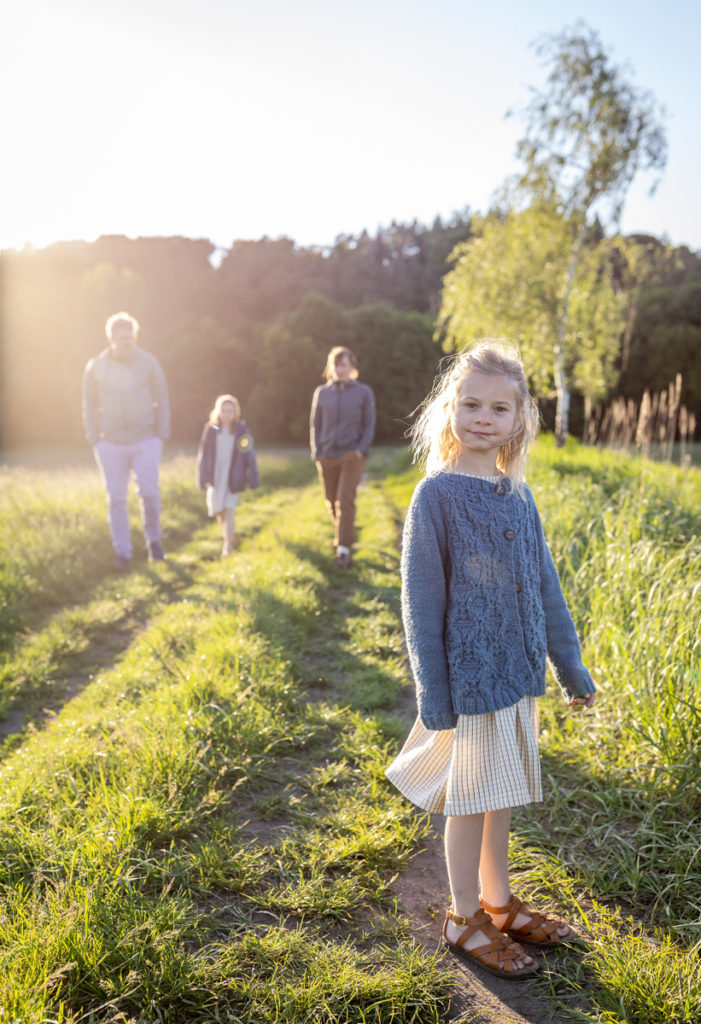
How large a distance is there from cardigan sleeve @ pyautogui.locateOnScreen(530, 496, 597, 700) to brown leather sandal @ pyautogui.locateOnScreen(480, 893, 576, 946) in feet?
2.36

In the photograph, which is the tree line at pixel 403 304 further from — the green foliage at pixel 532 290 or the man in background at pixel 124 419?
the man in background at pixel 124 419

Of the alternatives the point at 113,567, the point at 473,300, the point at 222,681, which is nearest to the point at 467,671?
the point at 222,681

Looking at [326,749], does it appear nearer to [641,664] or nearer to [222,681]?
[222,681]

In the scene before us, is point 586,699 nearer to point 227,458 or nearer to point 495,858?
point 495,858

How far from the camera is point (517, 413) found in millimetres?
2299

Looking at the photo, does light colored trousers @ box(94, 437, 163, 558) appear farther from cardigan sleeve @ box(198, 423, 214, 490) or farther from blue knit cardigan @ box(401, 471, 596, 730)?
blue knit cardigan @ box(401, 471, 596, 730)

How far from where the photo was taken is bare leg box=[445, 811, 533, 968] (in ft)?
7.11

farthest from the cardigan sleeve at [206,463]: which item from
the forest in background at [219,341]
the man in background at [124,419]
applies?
the forest in background at [219,341]

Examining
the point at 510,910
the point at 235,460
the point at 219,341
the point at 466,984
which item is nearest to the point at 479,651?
the point at 510,910

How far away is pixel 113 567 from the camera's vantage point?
7.78 m

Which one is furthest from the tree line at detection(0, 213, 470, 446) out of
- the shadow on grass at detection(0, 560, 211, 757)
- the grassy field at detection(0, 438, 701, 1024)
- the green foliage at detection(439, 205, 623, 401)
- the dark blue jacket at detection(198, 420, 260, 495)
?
the grassy field at detection(0, 438, 701, 1024)

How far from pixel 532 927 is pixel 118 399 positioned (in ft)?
21.6

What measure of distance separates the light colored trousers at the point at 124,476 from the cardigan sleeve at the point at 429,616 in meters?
5.88

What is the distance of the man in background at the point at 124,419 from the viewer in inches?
293
